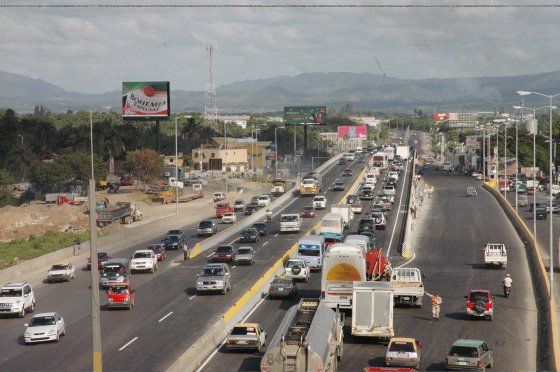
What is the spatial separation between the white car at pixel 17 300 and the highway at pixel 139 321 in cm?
50

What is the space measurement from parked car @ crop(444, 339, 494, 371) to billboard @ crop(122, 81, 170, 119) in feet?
389

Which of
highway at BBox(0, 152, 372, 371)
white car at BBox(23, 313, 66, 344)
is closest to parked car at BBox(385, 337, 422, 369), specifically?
highway at BBox(0, 152, 372, 371)

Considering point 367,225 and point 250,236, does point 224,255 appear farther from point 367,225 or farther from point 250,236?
point 367,225

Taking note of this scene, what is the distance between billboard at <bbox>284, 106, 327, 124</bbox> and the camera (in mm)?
195250

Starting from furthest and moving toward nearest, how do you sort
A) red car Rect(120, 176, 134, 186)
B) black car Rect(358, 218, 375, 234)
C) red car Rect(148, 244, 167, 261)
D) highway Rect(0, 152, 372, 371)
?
red car Rect(120, 176, 134, 186) → black car Rect(358, 218, 375, 234) → red car Rect(148, 244, 167, 261) → highway Rect(0, 152, 372, 371)

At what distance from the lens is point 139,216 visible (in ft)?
339

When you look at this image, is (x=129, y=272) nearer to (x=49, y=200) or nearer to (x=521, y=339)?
(x=521, y=339)

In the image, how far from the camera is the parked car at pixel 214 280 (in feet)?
169

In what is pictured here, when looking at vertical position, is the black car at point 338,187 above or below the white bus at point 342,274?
above

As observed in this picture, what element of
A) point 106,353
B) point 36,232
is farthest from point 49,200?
point 106,353

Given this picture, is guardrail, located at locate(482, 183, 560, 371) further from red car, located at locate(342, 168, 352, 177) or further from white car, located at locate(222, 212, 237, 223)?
red car, located at locate(342, 168, 352, 177)

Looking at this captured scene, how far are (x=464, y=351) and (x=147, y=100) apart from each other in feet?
398

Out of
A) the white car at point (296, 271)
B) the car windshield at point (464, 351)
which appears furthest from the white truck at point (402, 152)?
the car windshield at point (464, 351)

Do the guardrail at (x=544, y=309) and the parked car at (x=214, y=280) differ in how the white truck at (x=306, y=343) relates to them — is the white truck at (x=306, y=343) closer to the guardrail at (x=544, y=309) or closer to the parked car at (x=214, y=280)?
the guardrail at (x=544, y=309)
